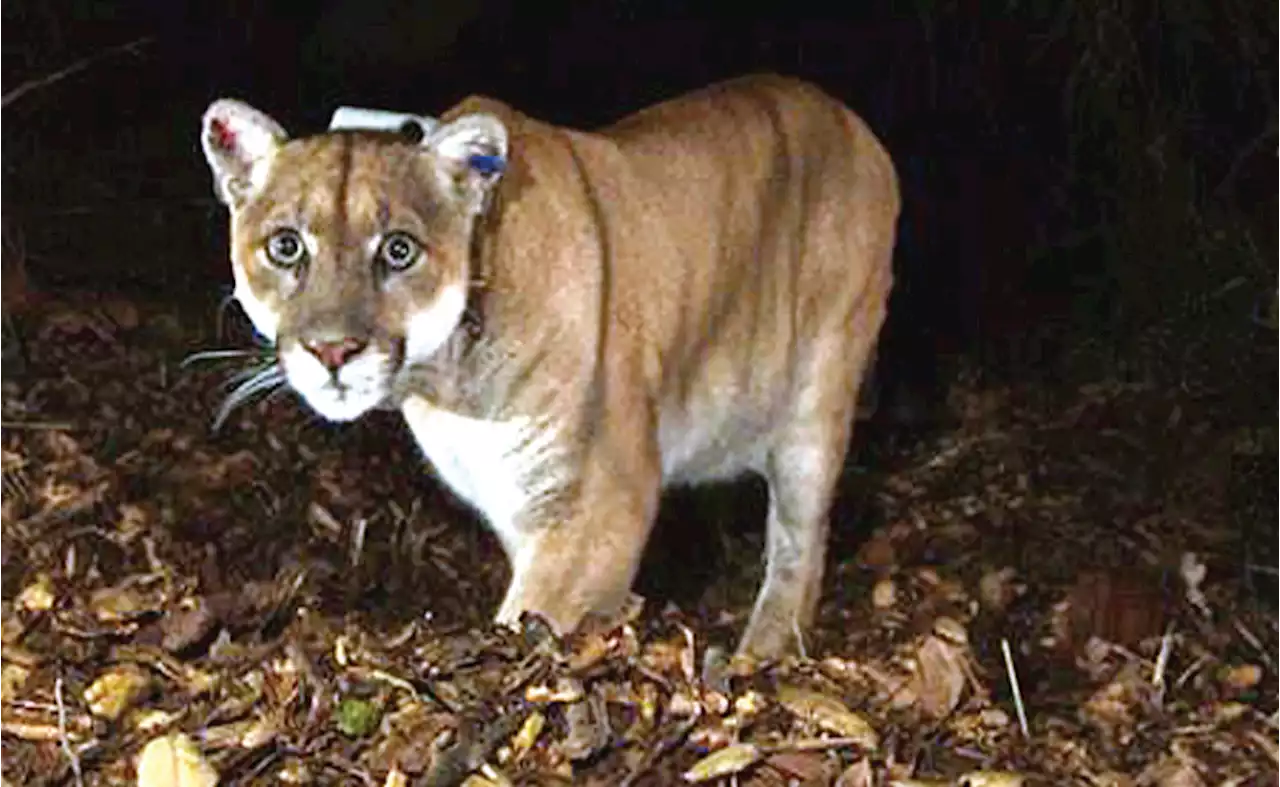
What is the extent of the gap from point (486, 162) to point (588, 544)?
0.76 m

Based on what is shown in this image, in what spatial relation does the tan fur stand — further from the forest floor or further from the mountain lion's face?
the forest floor

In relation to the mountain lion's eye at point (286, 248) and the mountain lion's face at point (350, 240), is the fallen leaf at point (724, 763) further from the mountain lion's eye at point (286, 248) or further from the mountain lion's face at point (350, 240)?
the mountain lion's eye at point (286, 248)

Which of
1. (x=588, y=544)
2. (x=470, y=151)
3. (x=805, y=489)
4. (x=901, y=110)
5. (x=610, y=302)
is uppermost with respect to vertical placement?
(x=470, y=151)

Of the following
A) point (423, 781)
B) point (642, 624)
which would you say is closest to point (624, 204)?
point (642, 624)

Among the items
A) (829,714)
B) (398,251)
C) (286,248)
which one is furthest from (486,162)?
(829,714)

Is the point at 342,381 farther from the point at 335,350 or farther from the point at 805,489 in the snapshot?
the point at 805,489

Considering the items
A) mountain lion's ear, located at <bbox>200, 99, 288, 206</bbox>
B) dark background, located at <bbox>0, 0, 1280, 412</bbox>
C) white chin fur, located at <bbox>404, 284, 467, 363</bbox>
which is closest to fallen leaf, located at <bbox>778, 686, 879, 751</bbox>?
white chin fur, located at <bbox>404, 284, 467, 363</bbox>

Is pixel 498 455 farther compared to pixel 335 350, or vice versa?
pixel 498 455

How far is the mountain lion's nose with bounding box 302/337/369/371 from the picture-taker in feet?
15.2

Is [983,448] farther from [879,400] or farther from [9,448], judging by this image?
[9,448]

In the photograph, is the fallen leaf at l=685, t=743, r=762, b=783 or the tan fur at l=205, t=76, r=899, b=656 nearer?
the fallen leaf at l=685, t=743, r=762, b=783

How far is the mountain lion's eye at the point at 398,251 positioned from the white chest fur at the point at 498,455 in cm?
44

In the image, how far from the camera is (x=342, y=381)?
4.67 metres

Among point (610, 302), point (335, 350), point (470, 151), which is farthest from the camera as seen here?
point (610, 302)
